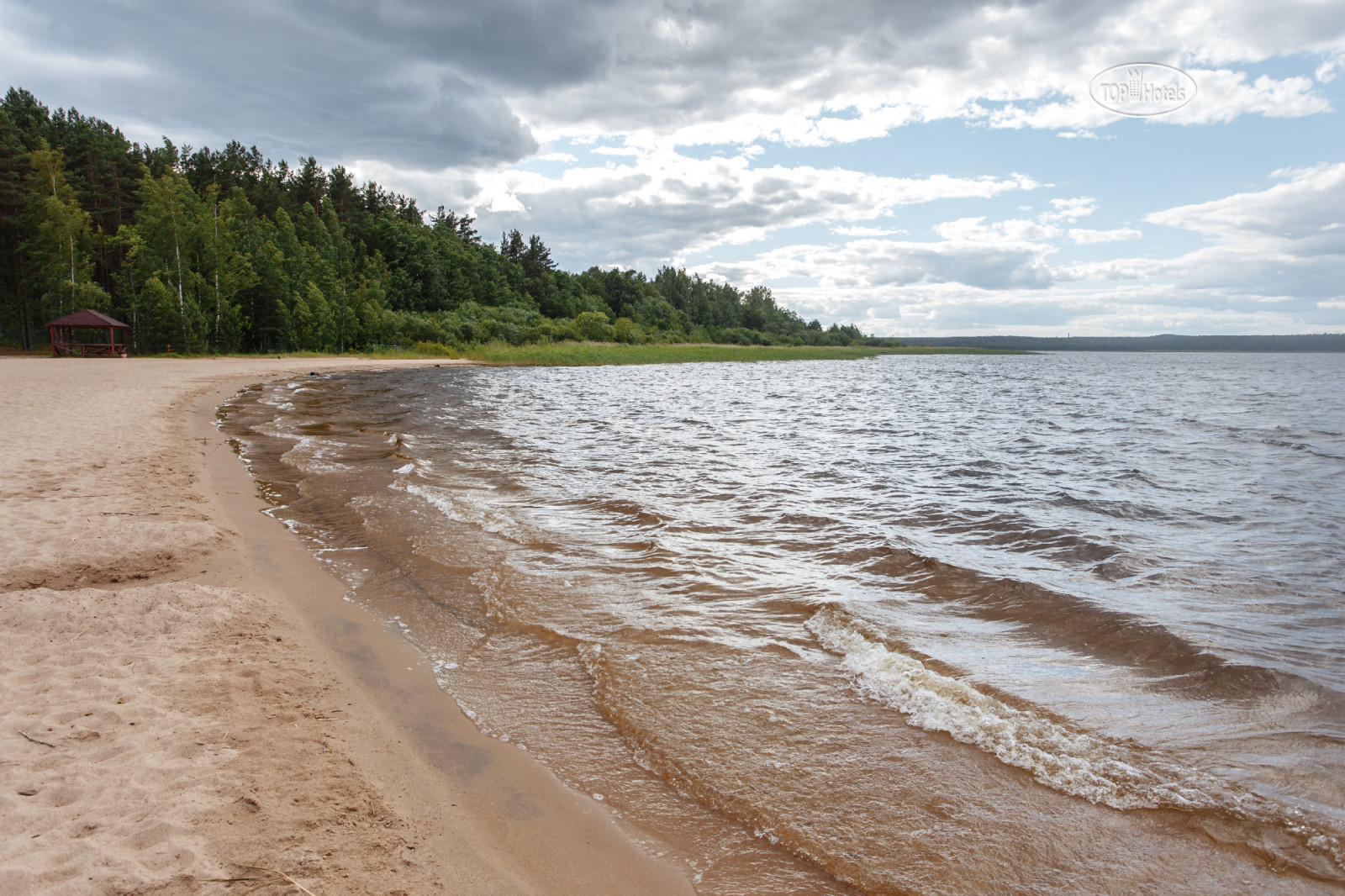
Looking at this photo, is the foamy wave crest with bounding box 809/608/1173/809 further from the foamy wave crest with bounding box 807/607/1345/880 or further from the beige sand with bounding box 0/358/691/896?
the beige sand with bounding box 0/358/691/896

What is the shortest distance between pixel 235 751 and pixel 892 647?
435cm

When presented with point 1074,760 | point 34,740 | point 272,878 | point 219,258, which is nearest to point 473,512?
point 34,740

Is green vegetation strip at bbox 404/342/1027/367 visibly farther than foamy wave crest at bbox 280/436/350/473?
Yes

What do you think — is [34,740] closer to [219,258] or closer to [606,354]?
[219,258]

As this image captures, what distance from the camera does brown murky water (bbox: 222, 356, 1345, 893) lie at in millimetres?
3162

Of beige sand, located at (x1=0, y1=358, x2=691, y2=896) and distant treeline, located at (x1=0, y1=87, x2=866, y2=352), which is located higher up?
distant treeline, located at (x1=0, y1=87, x2=866, y2=352)

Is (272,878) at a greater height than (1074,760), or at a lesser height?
greater

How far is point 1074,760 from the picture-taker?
147 inches

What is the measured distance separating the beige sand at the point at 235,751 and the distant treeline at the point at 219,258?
50.3m

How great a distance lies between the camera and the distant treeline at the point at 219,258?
4575 cm

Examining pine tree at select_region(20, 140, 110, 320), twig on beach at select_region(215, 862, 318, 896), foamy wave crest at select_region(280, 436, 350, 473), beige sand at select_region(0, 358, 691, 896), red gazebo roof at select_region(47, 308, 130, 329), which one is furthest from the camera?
pine tree at select_region(20, 140, 110, 320)

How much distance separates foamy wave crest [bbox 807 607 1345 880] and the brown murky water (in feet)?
0.06

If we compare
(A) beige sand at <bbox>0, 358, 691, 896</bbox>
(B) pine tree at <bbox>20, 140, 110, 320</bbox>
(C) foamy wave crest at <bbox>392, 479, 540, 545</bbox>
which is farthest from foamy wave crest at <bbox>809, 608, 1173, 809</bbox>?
(B) pine tree at <bbox>20, 140, 110, 320</bbox>

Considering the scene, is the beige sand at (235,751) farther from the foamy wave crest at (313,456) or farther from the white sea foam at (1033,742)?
the foamy wave crest at (313,456)
